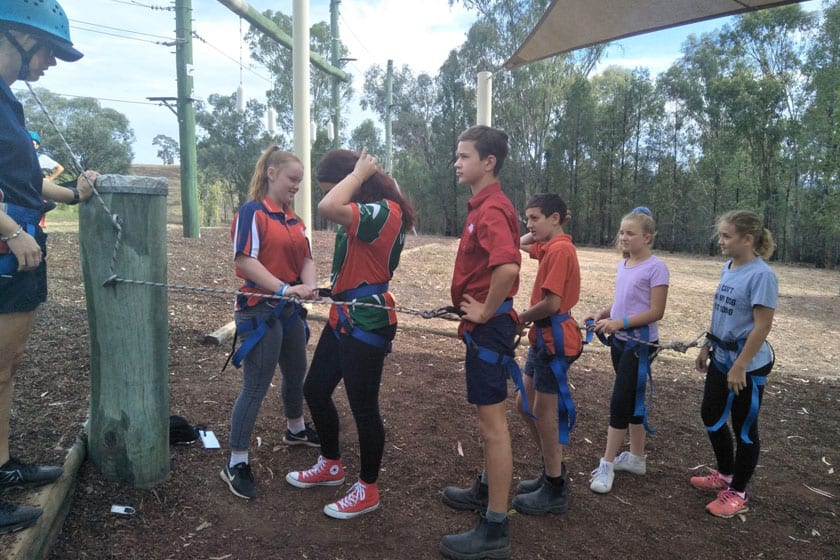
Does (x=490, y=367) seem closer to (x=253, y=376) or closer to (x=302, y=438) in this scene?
(x=253, y=376)

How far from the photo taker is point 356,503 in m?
2.71

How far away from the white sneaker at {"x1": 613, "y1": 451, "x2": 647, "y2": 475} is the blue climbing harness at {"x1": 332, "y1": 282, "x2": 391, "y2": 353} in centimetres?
167

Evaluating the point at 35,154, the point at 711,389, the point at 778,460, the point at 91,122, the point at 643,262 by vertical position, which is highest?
the point at 91,122

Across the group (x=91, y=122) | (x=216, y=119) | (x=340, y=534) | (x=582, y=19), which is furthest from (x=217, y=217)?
(x=340, y=534)

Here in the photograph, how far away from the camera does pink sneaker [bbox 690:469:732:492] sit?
317 cm

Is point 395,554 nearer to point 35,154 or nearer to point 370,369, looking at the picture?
point 370,369

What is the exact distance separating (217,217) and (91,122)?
13367 mm

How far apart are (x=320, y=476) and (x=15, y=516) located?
1327 mm

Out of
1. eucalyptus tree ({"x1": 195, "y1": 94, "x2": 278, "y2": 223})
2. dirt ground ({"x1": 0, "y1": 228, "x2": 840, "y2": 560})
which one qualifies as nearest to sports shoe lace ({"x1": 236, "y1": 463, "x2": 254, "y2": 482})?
dirt ground ({"x1": 0, "y1": 228, "x2": 840, "y2": 560})

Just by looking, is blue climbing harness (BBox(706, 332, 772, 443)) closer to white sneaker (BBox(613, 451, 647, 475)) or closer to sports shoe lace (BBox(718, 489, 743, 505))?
sports shoe lace (BBox(718, 489, 743, 505))

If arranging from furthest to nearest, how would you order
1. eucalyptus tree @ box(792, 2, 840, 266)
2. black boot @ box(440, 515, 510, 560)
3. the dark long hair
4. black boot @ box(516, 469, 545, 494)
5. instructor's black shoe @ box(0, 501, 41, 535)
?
eucalyptus tree @ box(792, 2, 840, 266) < black boot @ box(516, 469, 545, 494) < the dark long hair < black boot @ box(440, 515, 510, 560) < instructor's black shoe @ box(0, 501, 41, 535)

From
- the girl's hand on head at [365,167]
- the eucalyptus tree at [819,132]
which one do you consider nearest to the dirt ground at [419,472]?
the girl's hand on head at [365,167]

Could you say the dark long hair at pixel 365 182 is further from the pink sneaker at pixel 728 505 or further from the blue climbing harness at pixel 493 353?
the pink sneaker at pixel 728 505

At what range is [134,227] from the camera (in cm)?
259
